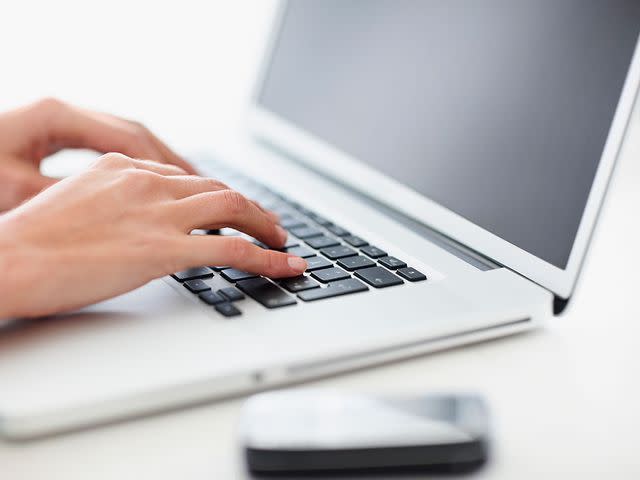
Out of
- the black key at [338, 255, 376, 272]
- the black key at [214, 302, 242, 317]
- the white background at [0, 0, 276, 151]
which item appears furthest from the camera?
the white background at [0, 0, 276, 151]

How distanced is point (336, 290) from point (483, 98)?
0.27 meters

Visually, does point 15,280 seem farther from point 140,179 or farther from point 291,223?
point 291,223

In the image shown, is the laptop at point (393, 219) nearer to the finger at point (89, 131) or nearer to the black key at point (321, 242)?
the black key at point (321, 242)

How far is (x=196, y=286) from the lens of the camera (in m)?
0.63

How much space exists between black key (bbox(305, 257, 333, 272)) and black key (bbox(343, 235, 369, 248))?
0.16 ft

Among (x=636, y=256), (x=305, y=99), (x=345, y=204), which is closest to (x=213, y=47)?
(x=305, y=99)

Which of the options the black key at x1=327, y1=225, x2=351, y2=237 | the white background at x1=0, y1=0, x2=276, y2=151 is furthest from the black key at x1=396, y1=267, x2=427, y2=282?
the white background at x1=0, y1=0, x2=276, y2=151

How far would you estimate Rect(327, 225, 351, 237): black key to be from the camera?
30.0 inches

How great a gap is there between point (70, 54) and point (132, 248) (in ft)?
3.35

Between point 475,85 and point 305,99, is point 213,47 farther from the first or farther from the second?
point 475,85

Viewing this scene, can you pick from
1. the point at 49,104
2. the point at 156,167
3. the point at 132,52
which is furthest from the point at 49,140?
the point at 132,52

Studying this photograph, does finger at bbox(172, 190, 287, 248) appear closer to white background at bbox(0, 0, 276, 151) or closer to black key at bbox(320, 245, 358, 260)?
black key at bbox(320, 245, 358, 260)

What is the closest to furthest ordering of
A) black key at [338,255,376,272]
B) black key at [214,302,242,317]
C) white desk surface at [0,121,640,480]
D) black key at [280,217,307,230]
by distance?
white desk surface at [0,121,640,480] → black key at [214,302,242,317] → black key at [338,255,376,272] → black key at [280,217,307,230]

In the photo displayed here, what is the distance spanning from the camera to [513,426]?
1.69 feet
